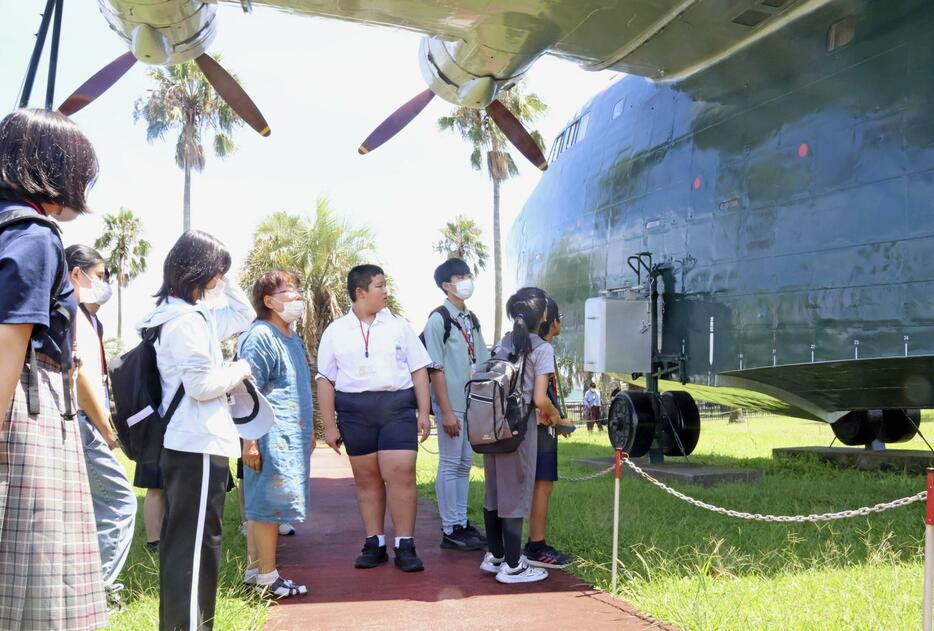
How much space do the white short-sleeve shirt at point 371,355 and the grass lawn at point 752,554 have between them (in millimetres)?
1869

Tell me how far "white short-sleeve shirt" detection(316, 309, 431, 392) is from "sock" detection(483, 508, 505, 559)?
111 centimetres

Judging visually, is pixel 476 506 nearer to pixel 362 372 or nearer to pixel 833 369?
pixel 362 372

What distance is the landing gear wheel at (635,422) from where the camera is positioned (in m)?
10.1

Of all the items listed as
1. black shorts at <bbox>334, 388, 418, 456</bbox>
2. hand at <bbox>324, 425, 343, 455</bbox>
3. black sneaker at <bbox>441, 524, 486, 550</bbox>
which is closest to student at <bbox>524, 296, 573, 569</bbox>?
black sneaker at <bbox>441, 524, 486, 550</bbox>

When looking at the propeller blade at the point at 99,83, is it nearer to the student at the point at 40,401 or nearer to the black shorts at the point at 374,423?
the black shorts at the point at 374,423

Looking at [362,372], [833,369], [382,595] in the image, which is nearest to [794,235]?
[833,369]

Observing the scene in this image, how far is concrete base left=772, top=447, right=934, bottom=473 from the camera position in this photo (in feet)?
35.4

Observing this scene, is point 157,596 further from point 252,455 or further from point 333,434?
point 333,434

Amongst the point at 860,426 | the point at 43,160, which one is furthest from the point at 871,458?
the point at 43,160

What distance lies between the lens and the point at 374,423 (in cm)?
560

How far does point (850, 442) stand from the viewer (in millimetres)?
12008

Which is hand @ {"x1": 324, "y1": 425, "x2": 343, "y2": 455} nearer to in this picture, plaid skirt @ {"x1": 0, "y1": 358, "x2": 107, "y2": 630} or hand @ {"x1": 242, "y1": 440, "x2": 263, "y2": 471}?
hand @ {"x1": 242, "y1": 440, "x2": 263, "y2": 471}

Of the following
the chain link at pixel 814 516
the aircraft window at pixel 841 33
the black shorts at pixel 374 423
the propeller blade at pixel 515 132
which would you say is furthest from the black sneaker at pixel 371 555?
the aircraft window at pixel 841 33

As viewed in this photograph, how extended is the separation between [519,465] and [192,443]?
2.39 meters
